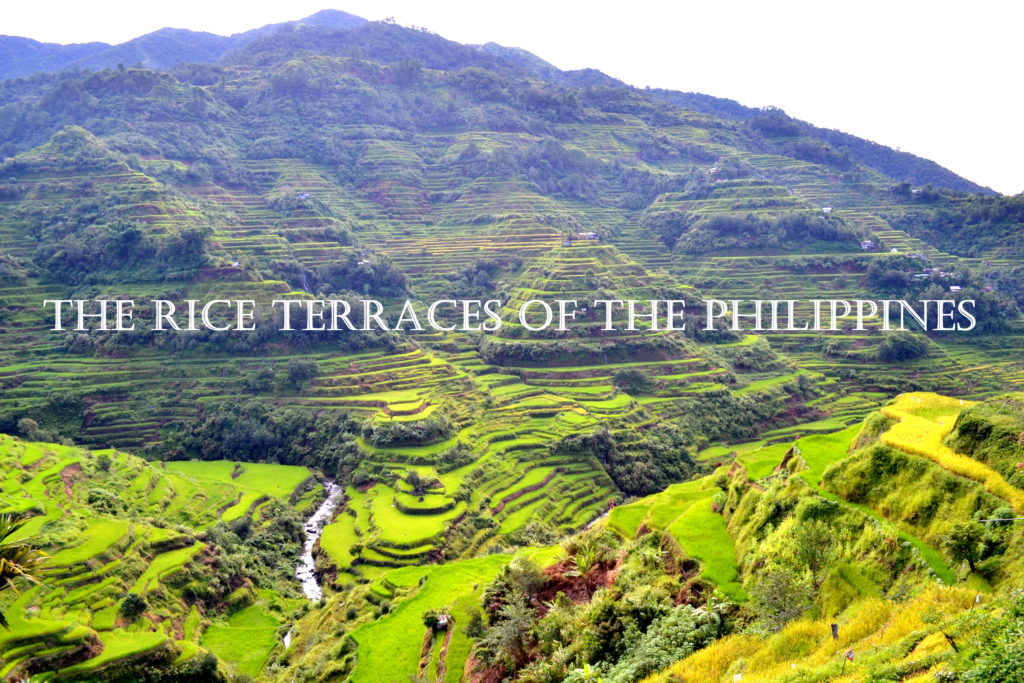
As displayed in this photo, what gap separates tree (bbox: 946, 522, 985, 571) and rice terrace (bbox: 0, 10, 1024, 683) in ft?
0.53

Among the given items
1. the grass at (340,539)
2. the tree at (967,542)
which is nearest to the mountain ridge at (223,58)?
the grass at (340,539)

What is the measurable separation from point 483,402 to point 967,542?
39.0 meters

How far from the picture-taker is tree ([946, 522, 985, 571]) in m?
11.9

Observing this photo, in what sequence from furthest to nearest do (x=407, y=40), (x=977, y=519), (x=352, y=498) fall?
(x=407, y=40) < (x=352, y=498) < (x=977, y=519)

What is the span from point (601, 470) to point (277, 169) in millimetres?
73108

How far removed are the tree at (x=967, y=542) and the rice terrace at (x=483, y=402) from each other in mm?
163

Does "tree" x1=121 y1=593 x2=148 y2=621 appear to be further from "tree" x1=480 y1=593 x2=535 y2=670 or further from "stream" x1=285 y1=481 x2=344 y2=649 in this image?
"tree" x1=480 y1=593 x2=535 y2=670

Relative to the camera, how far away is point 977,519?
1237 cm

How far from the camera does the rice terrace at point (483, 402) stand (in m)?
14.3

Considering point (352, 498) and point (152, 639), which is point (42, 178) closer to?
point (352, 498)

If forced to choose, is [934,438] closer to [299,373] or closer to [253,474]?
[253,474]

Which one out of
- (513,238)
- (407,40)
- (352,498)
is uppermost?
(407,40)

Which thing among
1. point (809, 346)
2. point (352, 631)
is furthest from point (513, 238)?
point (352, 631)

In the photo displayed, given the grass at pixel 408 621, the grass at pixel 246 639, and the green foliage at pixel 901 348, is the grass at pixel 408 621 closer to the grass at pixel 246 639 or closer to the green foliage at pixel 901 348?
the grass at pixel 246 639
